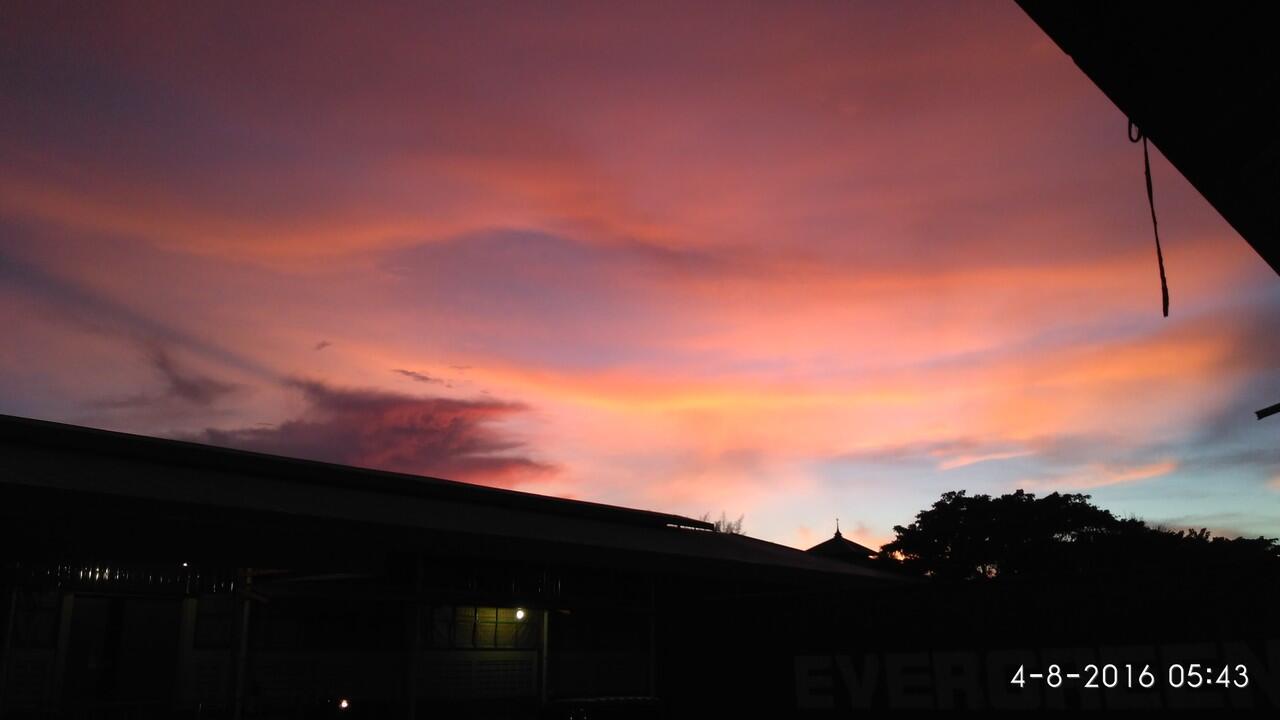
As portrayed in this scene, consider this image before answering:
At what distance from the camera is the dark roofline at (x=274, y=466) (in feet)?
68.8

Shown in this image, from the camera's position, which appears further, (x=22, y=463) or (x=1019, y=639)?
(x=22, y=463)

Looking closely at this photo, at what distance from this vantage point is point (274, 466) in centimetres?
2419

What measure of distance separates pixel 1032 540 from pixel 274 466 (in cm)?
3590

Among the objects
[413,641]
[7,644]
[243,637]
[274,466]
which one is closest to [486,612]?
[243,637]

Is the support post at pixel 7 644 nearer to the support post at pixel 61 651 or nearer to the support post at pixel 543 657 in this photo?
the support post at pixel 61 651

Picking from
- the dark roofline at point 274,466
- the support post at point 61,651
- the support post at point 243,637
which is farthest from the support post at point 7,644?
the support post at point 243,637

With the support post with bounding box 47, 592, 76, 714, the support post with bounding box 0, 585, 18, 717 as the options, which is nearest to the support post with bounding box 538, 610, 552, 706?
the support post with bounding box 47, 592, 76, 714

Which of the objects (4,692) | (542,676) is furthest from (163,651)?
(542,676)

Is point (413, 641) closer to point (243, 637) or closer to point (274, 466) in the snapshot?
point (274, 466)

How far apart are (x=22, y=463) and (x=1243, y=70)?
64.4 feet

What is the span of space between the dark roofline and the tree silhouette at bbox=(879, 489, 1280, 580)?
22288mm

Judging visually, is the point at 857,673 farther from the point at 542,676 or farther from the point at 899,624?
the point at 542,676

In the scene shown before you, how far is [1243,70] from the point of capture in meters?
3.69

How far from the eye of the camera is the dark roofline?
2097 centimetres
